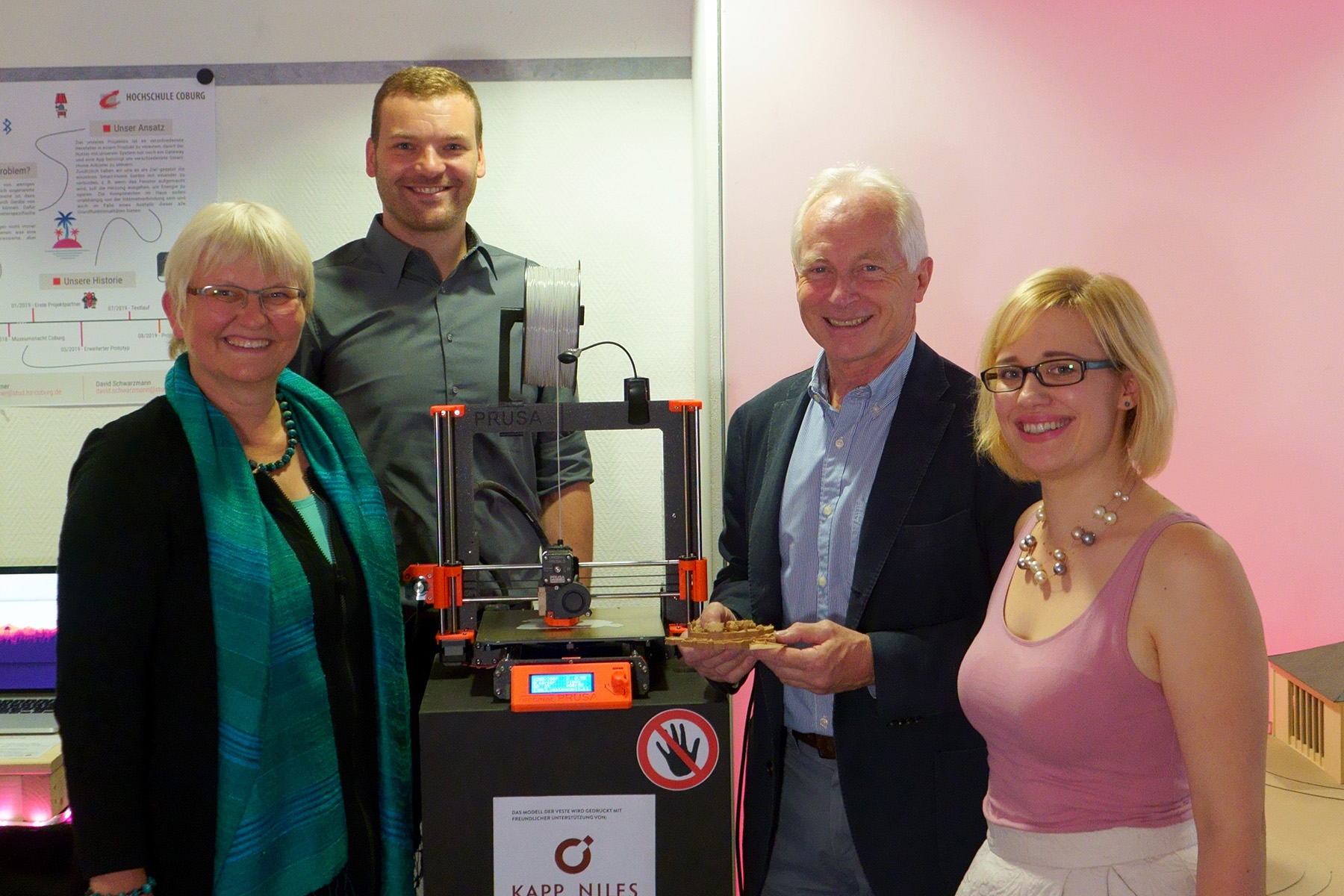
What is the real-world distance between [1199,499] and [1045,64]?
1140 millimetres

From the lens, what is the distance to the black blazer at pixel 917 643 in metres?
1.66

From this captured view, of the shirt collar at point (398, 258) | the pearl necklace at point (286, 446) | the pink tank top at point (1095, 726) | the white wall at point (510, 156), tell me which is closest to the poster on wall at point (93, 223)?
the white wall at point (510, 156)

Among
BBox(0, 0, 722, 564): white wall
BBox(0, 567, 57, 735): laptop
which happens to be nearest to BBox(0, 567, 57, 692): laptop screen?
BBox(0, 567, 57, 735): laptop

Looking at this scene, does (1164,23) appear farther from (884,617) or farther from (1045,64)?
(884,617)

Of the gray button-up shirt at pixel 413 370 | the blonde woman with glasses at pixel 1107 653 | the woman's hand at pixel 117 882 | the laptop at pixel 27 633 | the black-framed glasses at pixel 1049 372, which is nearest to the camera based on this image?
the blonde woman with glasses at pixel 1107 653

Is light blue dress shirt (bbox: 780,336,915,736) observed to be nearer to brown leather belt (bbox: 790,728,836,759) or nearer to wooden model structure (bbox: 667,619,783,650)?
brown leather belt (bbox: 790,728,836,759)

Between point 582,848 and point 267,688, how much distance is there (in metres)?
0.55

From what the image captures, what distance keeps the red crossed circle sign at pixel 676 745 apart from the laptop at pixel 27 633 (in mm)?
2031

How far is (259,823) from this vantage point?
1.66 metres

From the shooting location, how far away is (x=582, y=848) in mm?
1609

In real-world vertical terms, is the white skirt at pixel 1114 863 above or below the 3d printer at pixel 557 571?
below

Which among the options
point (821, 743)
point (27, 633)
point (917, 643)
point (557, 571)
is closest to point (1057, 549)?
point (917, 643)

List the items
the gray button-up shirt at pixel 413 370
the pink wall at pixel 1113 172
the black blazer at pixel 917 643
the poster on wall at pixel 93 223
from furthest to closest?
the poster on wall at pixel 93 223 < the pink wall at pixel 1113 172 < the gray button-up shirt at pixel 413 370 < the black blazer at pixel 917 643

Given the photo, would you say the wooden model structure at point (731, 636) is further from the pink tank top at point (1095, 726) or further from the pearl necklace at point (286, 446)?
the pearl necklace at point (286, 446)
